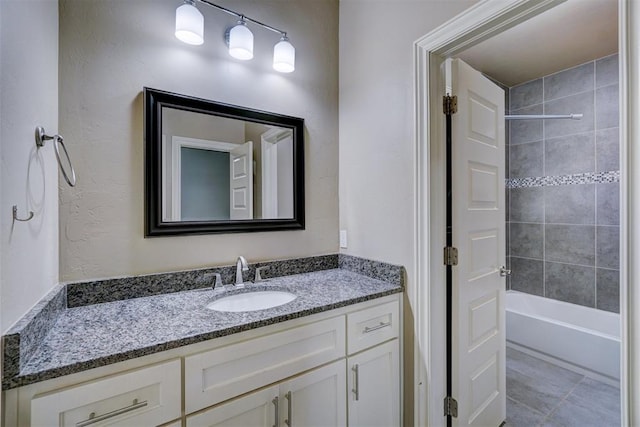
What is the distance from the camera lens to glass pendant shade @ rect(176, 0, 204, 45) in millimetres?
1363

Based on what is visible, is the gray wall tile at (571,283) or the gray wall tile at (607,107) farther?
the gray wall tile at (571,283)

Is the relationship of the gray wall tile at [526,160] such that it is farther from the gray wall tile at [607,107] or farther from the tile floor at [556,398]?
the tile floor at [556,398]

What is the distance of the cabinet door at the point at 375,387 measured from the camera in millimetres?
1322

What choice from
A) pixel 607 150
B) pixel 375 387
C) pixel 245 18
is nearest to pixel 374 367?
pixel 375 387

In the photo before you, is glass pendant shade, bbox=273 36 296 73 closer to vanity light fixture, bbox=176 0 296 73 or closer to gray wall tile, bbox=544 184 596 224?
vanity light fixture, bbox=176 0 296 73

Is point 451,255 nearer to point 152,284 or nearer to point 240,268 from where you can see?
point 240,268

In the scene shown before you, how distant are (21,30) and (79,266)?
2.80 feet

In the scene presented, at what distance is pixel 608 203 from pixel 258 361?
10.5ft

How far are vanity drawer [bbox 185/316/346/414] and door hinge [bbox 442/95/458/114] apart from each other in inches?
44.2

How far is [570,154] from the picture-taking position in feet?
9.35

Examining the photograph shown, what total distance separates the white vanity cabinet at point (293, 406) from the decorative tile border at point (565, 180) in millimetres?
2896

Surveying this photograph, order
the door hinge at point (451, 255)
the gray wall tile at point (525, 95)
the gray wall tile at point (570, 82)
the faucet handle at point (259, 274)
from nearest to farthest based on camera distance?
the door hinge at point (451, 255), the faucet handle at point (259, 274), the gray wall tile at point (570, 82), the gray wall tile at point (525, 95)

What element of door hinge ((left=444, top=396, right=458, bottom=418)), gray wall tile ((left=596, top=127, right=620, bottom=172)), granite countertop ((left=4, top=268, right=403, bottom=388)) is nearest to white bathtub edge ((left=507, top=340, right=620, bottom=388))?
door hinge ((left=444, top=396, right=458, bottom=418))

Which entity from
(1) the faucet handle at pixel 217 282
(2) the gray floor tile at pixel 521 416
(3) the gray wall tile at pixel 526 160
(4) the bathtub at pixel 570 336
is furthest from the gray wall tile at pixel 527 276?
(1) the faucet handle at pixel 217 282
